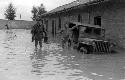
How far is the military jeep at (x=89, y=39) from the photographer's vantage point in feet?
51.8

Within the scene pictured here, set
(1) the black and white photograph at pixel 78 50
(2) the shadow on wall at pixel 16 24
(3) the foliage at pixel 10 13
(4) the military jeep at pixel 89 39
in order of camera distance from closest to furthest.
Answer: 1. (1) the black and white photograph at pixel 78 50
2. (4) the military jeep at pixel 89 39
3. (2) the shadow on wall at pixel 16 24
4. (3) the foliage at pixel 10 13

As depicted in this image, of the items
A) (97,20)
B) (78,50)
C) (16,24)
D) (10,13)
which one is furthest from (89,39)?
(10,13)

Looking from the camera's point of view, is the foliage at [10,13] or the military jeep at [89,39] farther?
the foliage at [10,13]

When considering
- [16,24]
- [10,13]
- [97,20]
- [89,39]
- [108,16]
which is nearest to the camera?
[89,39]

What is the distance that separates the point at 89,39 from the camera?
16000 millimetres

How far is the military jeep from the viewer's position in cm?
1579

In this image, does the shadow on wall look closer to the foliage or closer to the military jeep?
Answer: the foliage

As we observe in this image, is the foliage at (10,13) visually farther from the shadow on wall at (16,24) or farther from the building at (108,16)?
the building at (108,16)

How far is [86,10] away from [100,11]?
2.61 m

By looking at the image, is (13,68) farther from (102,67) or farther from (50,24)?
(50,24)

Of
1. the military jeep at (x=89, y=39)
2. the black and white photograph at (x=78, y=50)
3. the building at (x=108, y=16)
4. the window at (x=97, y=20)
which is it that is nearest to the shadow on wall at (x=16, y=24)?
the black and white photograph at (x=78, y=50)

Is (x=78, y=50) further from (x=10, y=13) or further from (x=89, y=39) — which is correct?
(x=10, y=13)

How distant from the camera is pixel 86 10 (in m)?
23.7

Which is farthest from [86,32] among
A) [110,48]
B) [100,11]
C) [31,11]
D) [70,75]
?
[31,11]
